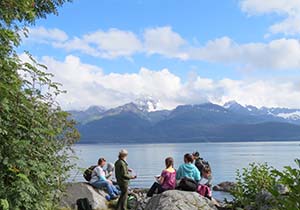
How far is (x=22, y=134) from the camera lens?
5.53m

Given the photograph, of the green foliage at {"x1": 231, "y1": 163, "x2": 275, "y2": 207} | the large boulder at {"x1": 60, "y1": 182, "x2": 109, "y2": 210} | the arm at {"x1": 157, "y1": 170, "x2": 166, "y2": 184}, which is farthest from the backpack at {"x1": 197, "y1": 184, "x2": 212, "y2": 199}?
the large boulder at {"x1": 60, "y1": 182, "x2": 109, "y2": 210}

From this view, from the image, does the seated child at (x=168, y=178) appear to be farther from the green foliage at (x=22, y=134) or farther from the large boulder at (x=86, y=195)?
the green foliage at (x=22, y=134)

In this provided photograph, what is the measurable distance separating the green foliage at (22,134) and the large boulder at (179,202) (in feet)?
13.4

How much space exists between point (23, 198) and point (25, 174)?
0.29 meters

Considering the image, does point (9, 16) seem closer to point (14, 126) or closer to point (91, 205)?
point (14, 126)

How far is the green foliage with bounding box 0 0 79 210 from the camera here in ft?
17.2

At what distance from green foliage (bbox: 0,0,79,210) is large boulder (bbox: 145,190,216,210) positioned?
4083mm

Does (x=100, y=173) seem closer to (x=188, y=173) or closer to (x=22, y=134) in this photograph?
(x=188, y=173)

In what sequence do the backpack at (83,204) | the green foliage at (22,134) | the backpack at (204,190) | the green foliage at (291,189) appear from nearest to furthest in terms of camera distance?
the green foliage at (291,189), the green foliage at (22,134), the backpack at (83,204), the backpack at (204,190)

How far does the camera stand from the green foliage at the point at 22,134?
523cm

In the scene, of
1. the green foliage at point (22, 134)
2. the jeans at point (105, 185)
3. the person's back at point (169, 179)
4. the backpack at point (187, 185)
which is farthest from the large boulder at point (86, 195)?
the green foliage at point (22, 134)

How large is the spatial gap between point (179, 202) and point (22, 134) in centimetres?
535

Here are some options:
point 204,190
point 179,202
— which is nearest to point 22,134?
point 179,202

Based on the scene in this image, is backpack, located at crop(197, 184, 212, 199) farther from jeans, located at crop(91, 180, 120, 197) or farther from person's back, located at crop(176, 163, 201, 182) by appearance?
jeans, located at crop(91, 180, 120, 197)
